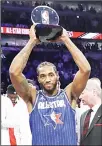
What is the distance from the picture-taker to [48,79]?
1.13 metres

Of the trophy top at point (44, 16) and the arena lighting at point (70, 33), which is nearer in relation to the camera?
the trophy top at point (44, 16)

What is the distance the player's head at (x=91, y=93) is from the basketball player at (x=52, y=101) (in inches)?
2.1

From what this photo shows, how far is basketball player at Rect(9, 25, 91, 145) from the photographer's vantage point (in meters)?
1.13

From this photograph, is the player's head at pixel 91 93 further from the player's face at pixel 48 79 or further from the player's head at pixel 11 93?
the player's head at pixel 11 93

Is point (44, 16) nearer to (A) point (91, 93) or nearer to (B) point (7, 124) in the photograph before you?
(A) point (91, 93)

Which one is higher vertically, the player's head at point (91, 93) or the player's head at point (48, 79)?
the player's head at point (48, 79)

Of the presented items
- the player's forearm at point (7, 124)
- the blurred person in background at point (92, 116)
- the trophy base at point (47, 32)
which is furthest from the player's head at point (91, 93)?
the player's forearm at point (7, 124)

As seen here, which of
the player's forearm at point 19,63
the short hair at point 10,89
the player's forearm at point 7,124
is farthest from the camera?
the player's forearm at point 7,124

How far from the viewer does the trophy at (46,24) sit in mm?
1125

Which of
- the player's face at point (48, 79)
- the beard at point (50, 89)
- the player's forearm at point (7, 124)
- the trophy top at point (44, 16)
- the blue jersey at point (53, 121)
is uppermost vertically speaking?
the trophy top at point (44, 16)

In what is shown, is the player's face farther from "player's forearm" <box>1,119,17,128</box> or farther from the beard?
"player's forearm" <box>1,119,17,128</box>

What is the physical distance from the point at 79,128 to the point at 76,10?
517 mm

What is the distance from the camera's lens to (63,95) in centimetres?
118

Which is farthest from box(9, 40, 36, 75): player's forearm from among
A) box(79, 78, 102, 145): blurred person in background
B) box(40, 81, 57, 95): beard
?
box(79, 78, 102, 145): blurred person in background
